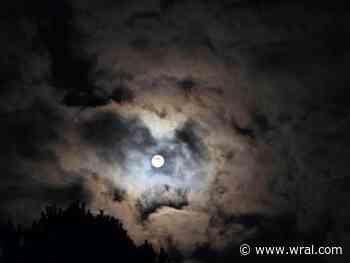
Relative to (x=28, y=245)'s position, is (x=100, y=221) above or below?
above

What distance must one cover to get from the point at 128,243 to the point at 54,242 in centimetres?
646

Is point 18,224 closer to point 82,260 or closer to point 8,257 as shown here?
point 8,257

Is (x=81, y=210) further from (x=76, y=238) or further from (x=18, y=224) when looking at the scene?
(x=18, y=224)

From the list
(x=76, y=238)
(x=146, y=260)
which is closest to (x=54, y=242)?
(x=76, y=238)

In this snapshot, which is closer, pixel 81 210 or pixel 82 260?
pixel 82 260

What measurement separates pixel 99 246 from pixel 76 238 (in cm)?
206

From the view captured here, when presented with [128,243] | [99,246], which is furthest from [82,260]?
[128,243]

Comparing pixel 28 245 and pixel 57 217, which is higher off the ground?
pixel 57 217

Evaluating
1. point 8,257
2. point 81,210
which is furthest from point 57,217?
point 8,257

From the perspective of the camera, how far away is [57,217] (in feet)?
136

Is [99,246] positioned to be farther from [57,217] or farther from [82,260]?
[57,217]

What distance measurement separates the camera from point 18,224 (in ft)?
136

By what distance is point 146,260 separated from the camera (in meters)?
41.5

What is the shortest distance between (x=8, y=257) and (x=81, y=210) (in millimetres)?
7115
